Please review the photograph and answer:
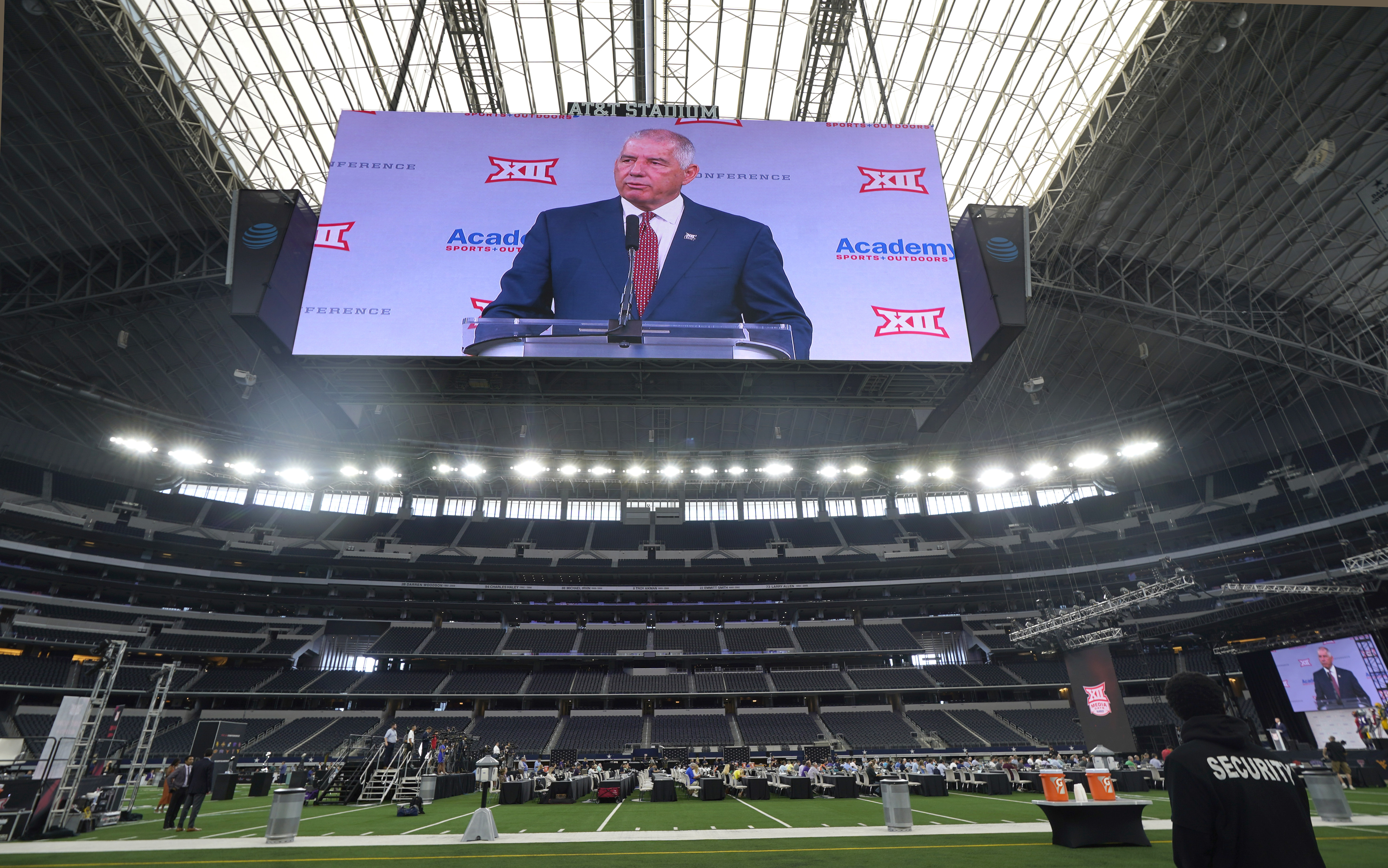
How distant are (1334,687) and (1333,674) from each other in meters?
Answer: 0.55

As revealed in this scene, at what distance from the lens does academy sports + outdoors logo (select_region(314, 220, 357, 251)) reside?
10.8 metres

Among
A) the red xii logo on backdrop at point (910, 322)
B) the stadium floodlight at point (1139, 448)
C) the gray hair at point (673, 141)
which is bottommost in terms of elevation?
the red xii logo on backdrop at point (910, 322)

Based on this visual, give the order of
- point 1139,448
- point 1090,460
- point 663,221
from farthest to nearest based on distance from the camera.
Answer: point 1090,460 → point 1139,448 → point 663,221

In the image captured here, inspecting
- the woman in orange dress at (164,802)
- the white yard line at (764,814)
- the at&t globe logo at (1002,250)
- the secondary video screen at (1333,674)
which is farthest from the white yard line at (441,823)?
the secondary video screen at (1333,674)

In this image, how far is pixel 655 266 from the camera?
10.6 metres

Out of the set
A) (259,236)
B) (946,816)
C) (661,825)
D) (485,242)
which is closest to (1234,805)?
(485,242)

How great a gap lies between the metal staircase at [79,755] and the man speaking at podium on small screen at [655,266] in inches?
472

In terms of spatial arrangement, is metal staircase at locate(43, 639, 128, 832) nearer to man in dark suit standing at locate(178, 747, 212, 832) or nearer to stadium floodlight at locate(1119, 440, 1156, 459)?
man in dark suit standing at locate(178, 747, 212, 832)

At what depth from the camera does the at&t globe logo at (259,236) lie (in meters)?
10.5

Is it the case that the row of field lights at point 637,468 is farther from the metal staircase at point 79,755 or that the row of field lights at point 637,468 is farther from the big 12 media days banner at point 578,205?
the big 12 media days banner at point 578,205

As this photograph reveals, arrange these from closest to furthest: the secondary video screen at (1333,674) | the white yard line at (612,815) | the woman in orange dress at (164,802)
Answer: the white yard line at (612,815)
the woman in orange dress at (164,802)
the secondary video screen at (1333,674)

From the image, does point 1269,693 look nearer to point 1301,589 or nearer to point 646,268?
point 1301,589

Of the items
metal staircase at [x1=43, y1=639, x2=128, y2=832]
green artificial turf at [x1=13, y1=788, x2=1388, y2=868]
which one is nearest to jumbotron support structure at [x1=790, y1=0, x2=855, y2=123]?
green artificial turf at [x1=13, y1=788, x2=1388, y2=868]

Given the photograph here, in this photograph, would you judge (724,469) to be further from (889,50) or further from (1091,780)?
(1091,780)
